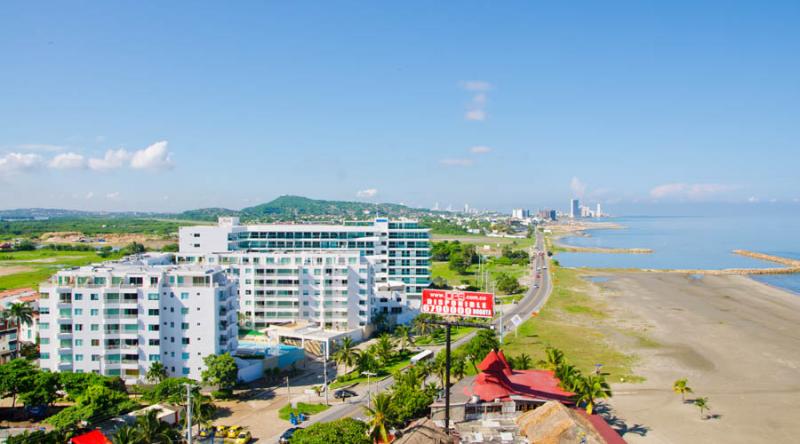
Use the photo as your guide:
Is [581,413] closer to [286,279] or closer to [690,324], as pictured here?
[286,279]

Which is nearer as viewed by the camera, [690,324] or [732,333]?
[732,333]

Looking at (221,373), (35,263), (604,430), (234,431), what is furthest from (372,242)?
(35,263)

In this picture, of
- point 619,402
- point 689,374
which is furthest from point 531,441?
point 689,374

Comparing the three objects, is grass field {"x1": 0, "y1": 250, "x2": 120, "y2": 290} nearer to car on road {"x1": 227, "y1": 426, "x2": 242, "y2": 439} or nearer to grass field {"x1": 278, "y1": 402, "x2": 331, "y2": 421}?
grass field {"x1": 278, "y1": 402, "x2": 331, "y2": 421}

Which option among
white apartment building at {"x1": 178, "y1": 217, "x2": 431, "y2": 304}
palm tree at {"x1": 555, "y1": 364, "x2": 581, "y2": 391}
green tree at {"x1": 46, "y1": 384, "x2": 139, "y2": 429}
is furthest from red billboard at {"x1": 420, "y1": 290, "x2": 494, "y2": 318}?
white apartment building at {"x1": 178, "y1": 217, "x2": 431, "y2": 304}

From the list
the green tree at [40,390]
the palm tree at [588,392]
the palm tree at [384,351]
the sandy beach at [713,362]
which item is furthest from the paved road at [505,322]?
the green tree at [40,390]

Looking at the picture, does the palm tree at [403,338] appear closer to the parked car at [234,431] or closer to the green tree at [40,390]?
the parked car at [234,431]
